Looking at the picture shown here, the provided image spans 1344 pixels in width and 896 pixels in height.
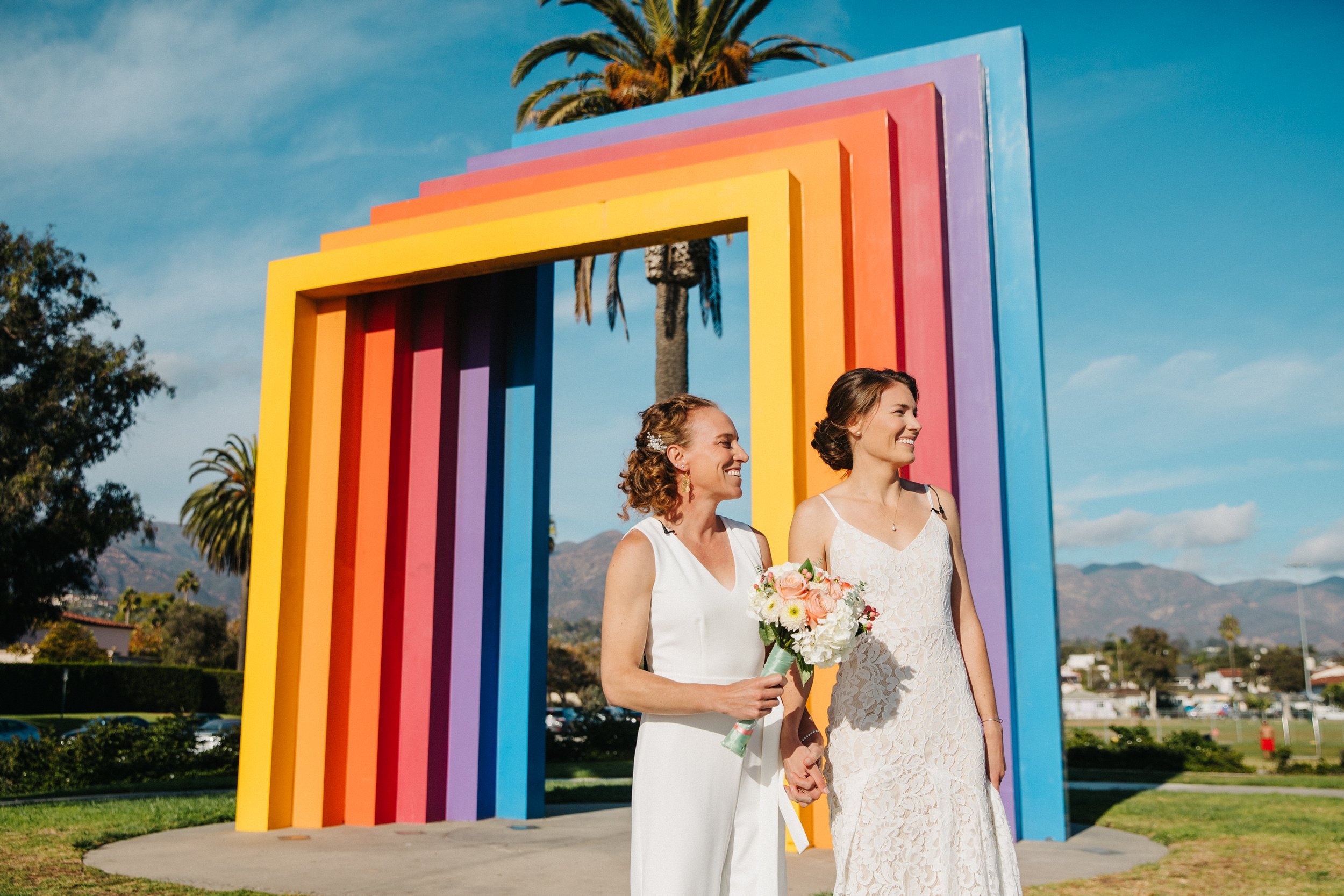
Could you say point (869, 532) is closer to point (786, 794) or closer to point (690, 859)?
point (786, 794)

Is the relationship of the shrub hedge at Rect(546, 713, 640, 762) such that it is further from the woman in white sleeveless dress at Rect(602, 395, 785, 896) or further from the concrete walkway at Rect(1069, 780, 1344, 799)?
the woman in white sleeveless dress at Rect(602, 395, 785, 896)

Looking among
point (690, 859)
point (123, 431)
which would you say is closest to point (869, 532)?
point (690, 859)

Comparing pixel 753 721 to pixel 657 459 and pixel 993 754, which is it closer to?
pixel 657 459

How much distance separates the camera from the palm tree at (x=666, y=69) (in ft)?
62.0

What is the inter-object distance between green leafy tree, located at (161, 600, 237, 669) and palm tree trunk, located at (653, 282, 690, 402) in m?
48.9

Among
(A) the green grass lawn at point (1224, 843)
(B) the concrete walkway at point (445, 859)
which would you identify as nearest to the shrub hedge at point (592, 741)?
(A) the green grass lawn at point (1224, 843)

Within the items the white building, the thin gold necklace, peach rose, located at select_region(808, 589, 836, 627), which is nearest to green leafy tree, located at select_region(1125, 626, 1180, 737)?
the white building

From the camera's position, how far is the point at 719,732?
10.1 feet

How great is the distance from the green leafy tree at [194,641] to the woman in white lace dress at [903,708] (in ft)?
206

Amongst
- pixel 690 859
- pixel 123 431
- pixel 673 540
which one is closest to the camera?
pixel 690 859

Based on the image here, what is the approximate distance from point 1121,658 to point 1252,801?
127 m

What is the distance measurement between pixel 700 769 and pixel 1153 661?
351ft

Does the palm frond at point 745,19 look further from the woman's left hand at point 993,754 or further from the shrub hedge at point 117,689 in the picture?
the shrub hedge at point 117,689

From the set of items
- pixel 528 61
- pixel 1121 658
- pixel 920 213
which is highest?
pixel 528 61
